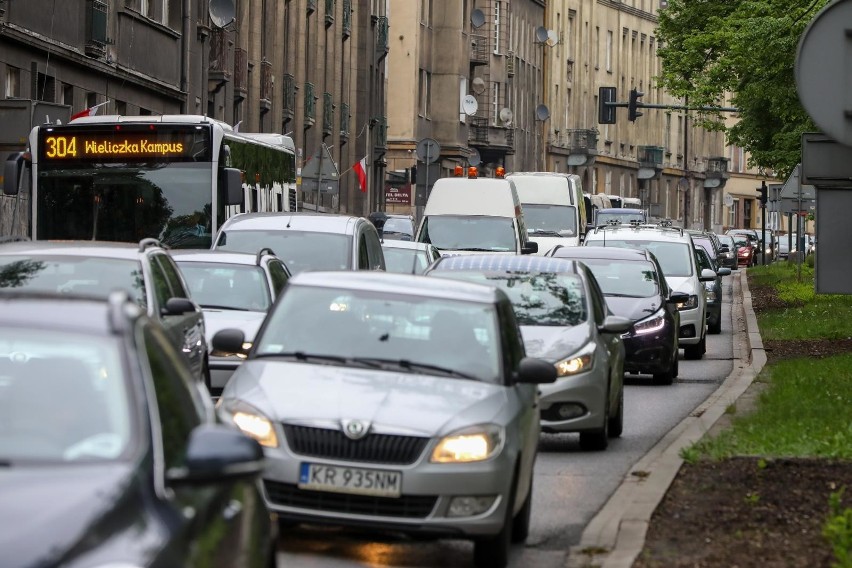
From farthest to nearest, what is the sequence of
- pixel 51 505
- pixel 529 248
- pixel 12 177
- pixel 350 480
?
pixel 529 248 < pixel 12 177 < pixel 350 480 < pixel 51 505

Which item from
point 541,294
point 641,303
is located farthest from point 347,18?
point 541,294

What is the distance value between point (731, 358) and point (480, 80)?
5807 centimetres

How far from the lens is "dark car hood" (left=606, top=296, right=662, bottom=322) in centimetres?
2262

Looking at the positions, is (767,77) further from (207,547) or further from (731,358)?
(207,547)

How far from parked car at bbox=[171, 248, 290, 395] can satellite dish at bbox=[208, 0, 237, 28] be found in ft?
74.1

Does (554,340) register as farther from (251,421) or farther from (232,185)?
(232,185)

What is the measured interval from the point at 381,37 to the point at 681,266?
44.3 m

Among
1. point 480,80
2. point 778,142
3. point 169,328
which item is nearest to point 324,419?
point 169,328

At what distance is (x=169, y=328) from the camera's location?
43.1ft

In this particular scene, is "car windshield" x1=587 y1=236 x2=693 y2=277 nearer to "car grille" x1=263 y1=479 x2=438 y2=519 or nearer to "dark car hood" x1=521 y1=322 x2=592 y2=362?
"dark car hood" x1=521 y1=322 x2=592 y2=362

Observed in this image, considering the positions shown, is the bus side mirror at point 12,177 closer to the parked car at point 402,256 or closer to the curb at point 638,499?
the parked car at point 402,256

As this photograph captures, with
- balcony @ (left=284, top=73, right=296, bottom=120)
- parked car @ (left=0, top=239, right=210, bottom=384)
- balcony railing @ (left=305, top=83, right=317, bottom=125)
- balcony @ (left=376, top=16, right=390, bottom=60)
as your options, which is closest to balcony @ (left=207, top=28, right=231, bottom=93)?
balcony @ (left=284, top=73, right=296, bottom=120)

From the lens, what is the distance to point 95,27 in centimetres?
3666

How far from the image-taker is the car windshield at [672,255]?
29252mm
